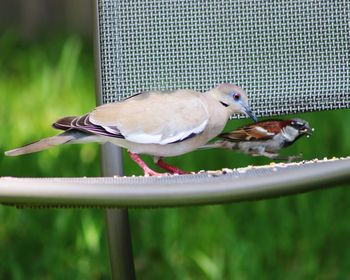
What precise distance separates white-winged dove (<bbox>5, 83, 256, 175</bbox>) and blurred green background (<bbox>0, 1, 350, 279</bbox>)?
4.14 ft

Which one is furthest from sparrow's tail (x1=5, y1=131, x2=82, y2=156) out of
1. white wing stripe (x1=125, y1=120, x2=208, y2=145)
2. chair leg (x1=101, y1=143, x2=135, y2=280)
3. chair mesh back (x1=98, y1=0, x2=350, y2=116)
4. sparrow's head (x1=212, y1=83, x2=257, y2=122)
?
chair mesh back (x1=98, y1=0, x2=350, y2=116)

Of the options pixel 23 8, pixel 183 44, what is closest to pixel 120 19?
pixel 183 44

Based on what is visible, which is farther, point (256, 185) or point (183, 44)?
point (183, 44)

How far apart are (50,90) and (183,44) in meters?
1.90

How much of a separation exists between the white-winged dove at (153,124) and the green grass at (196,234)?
126cm

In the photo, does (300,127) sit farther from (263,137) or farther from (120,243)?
(120,243)

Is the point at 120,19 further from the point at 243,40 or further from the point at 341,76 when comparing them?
the point at 341,76

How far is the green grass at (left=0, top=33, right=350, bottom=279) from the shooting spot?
301cm

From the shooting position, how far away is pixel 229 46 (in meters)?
2.42

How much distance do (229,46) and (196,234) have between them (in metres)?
0.83

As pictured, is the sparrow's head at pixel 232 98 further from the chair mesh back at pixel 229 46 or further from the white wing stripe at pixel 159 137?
the chair mesh back at pixel 229 46

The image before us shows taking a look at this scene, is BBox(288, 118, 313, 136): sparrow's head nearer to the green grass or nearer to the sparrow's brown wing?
the sparrow's brown wing

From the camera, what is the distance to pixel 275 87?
2.36 metres

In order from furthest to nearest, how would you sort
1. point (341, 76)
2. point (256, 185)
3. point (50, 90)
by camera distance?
point (50, 90) → point (341, 76) → point (256, 185)
